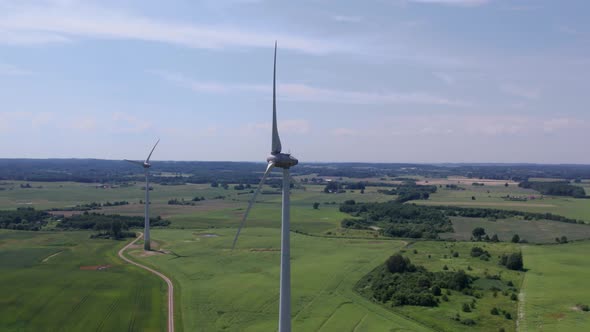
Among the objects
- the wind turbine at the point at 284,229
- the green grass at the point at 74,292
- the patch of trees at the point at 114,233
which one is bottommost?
the green grass at the point at 74,292

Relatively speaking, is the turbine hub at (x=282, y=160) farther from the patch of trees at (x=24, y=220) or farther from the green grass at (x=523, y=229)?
the patch of trees at (x=24, y=220)

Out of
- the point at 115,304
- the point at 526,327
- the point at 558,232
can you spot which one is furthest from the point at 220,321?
the point at 558,232

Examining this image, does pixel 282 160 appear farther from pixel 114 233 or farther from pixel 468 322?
→ pixel 114 233

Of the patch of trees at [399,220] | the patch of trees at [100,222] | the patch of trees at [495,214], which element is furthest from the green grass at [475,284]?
the patch of trees at [100,222]

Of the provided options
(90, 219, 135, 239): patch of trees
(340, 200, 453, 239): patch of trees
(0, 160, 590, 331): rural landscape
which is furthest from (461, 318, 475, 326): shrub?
(90, 219, 135, 239): patch of trees

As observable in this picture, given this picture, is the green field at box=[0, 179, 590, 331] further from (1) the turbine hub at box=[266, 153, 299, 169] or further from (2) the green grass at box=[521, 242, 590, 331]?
(1) the turbine hub at box=[266, 153, 299, 169]

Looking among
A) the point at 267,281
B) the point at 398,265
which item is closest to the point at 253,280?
the point at 267,281
